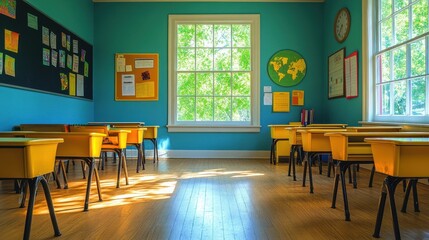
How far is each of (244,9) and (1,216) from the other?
628 centimetres

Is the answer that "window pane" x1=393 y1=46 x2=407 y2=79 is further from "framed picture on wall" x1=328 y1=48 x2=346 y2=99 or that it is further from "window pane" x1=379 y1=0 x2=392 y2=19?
"framed picture on wall" x1=328 y1=48 x2=346 y2=99

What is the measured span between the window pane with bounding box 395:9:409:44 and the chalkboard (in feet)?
16.4

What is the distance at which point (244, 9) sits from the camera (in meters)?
7.97

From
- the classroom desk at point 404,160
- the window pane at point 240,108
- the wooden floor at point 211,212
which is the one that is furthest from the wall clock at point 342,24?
the classroom desk at point 404,160

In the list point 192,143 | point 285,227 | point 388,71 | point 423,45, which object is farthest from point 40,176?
point 192,143

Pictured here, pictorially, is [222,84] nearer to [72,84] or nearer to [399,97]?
[72,84]

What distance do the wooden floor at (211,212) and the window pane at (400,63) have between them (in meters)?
1.42

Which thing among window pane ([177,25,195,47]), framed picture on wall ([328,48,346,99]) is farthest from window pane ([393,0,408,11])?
window pane ([177,25,195,47])

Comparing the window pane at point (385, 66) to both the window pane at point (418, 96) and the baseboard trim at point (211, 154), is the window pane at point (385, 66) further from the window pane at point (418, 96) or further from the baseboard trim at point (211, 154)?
the baseboard trim at point (211, 154)

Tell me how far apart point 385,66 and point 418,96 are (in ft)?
3.25

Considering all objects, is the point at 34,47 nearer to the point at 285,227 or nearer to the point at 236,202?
the point at 236,202

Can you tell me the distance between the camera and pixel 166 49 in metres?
7.96

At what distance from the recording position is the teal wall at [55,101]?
477cm

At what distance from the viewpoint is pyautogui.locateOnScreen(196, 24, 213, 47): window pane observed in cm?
801
